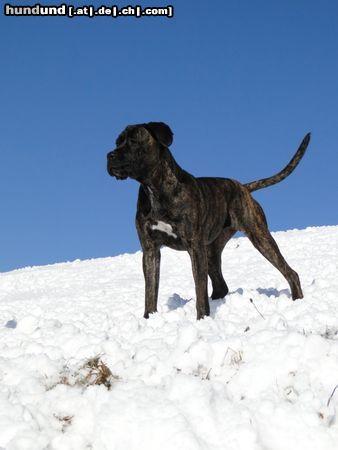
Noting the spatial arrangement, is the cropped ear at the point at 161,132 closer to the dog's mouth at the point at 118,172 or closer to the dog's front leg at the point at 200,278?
the dog's mouth at the point at 118,172

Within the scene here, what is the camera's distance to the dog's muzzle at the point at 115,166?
21.0ft

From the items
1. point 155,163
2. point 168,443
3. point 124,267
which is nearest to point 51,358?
point 168,443

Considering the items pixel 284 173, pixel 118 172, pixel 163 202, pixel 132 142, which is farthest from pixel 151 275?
pixel 284 173

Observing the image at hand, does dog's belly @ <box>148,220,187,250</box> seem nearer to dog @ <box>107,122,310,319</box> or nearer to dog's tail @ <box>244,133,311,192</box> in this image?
dog @ <box>107,122,310,319</box>

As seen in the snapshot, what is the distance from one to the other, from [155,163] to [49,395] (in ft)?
10.8

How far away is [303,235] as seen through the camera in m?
19.7

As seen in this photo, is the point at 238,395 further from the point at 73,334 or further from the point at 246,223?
the point at 246,223

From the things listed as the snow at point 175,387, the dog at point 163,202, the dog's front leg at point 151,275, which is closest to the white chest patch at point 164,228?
the dog at point 163,202

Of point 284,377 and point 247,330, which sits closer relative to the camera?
point 284,377

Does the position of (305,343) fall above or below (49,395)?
above

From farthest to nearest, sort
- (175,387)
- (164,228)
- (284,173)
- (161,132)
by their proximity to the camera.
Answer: (284,173), (164,228), (161,132), (175,387)

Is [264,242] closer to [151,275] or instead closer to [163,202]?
[151,275]

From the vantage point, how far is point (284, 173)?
851 cm

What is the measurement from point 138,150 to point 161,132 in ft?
1.16
